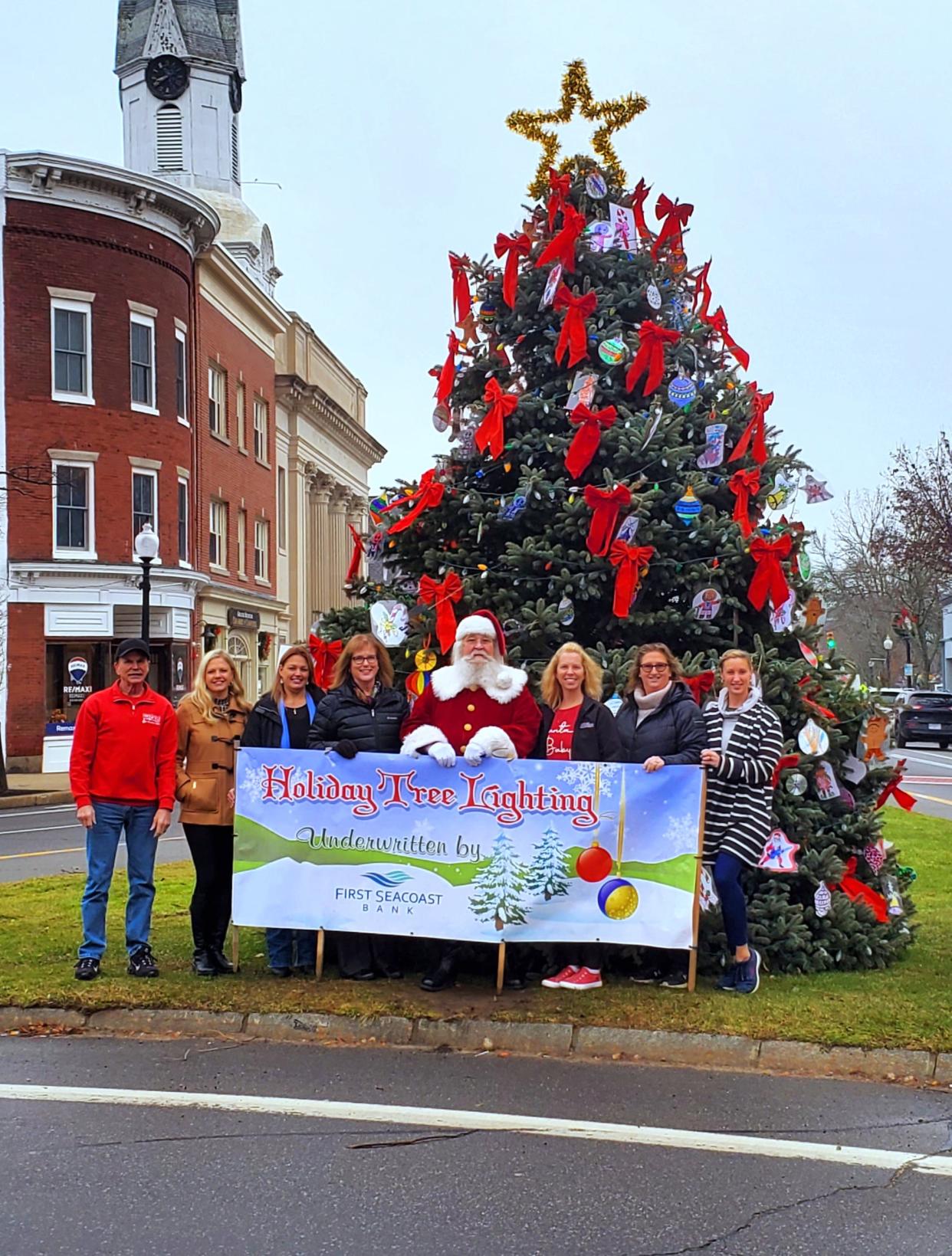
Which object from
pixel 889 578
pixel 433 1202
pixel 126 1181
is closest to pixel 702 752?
pixel 433 1202

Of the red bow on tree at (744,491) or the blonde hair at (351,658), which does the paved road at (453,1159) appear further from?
the red bow on tree at (744,491)

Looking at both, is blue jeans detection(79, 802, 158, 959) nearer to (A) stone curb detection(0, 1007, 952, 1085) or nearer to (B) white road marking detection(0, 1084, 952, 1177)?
(A) stone curb detection(0, 1007, 952, 1085)

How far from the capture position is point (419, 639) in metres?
7.68

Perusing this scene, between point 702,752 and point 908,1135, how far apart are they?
7.27 ft

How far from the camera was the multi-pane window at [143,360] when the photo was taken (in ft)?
100

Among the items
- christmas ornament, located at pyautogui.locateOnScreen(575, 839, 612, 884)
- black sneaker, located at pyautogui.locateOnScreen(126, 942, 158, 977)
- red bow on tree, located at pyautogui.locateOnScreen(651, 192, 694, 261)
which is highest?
red bow on tree, located at pyautogui.locateOnScreen(651, 192, 694, 261)

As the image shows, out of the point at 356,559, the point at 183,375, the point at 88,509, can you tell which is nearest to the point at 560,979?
the point at 356,559

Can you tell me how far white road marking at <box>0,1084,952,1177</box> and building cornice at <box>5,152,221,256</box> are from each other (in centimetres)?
2691

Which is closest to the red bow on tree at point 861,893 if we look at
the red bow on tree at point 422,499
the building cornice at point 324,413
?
the red bow on tree at point 422,499

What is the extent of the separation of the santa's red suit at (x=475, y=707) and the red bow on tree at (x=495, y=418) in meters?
1.44

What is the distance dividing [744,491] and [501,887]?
277 centimetres

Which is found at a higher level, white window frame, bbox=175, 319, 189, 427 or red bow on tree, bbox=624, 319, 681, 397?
white window frame, bbox=175, 319, 189, 427

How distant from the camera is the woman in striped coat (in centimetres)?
654

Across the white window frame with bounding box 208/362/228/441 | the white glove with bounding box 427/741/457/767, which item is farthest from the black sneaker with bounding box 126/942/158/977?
the white window frame with bounding box 208/362/228/441
